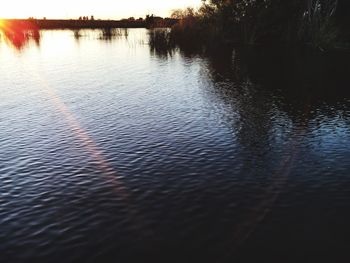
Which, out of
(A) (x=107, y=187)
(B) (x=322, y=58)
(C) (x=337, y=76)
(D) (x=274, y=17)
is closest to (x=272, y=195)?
(A) (x=107, y=187)

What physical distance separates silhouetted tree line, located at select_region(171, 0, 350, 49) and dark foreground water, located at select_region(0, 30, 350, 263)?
42434 millimetres

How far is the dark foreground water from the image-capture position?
1814 cm

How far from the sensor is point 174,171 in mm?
25641

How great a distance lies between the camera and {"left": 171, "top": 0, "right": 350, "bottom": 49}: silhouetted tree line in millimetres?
90250

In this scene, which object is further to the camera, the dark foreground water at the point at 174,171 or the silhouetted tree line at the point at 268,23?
the silhouetted tree line at the point at 268,23

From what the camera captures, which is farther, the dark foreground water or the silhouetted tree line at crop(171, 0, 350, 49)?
the silhouetted tree line at crop(171, 0, 350, 49)

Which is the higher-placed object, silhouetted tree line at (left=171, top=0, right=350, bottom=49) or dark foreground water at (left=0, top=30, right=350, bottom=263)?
silhouetted tree line at (left=171, top=0, right=350, bottom=49)

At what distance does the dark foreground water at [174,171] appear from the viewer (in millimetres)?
18141

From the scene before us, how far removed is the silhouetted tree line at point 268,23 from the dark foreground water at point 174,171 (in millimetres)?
42434

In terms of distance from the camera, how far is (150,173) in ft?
83.1

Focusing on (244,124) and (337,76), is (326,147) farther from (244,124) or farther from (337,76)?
(337,76)

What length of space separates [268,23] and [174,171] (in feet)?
269

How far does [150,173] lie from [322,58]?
61.6m

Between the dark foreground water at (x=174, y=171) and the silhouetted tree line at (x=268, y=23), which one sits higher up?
the silhouetted tree line at (x=268, y=23)
